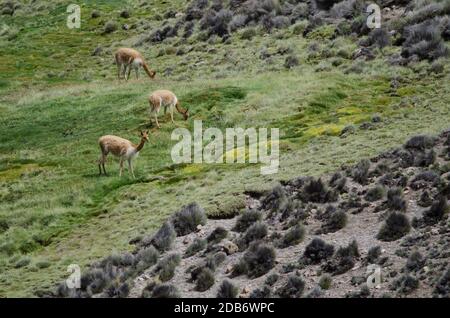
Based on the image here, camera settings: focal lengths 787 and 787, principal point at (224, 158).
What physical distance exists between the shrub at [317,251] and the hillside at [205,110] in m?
0.84

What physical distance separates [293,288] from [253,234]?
353cm

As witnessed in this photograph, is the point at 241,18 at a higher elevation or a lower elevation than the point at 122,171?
higher

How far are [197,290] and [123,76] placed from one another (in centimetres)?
3161

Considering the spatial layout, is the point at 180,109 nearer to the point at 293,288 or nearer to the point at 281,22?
the point at 281,22

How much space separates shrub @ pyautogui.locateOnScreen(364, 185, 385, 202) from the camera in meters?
21.0

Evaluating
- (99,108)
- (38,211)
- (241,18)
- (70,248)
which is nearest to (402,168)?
(70,248)

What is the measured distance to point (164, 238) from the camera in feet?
69.2

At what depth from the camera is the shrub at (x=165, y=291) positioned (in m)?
17.5

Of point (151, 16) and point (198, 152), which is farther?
point (151, 16)

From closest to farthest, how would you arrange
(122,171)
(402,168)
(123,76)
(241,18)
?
(402,168)
(122,171)
(123,76)
(241,18)

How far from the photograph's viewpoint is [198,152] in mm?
30484

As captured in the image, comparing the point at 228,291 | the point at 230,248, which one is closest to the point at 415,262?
the point at 228,291

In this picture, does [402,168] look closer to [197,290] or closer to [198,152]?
[197,290]

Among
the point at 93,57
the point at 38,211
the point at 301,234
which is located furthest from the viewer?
the point at 93,57
